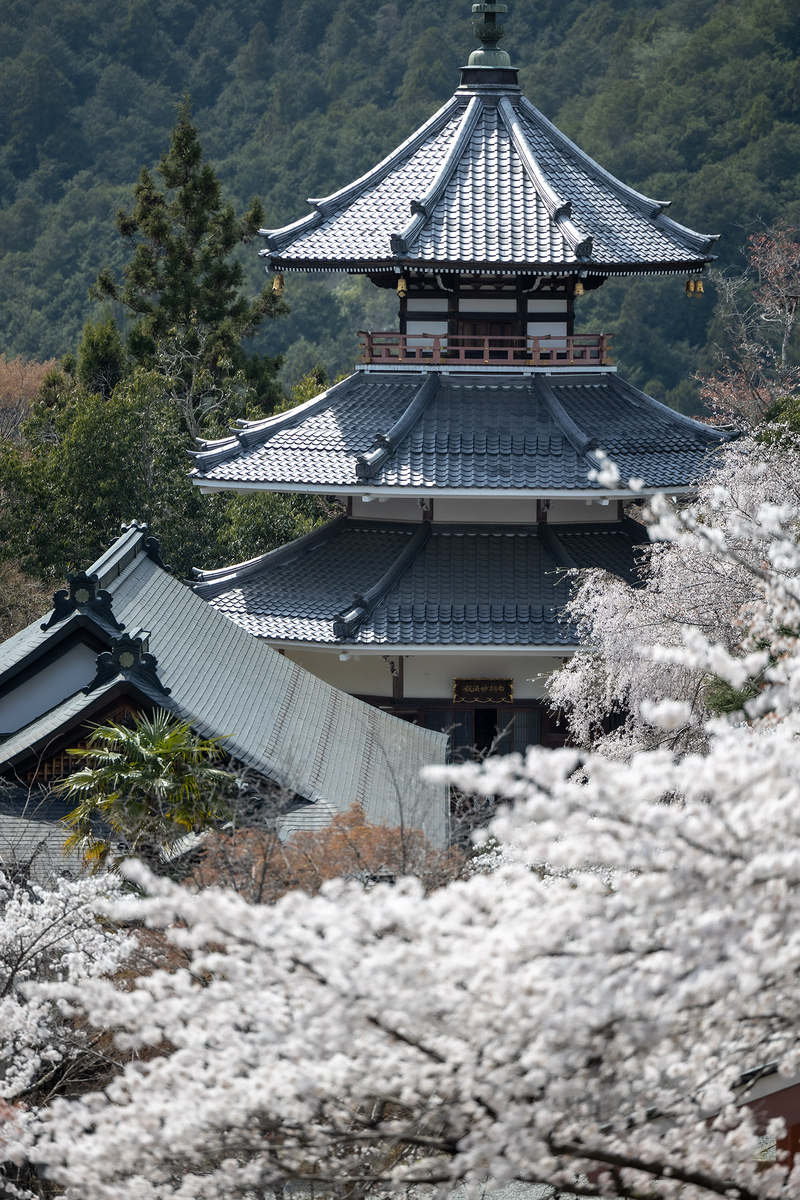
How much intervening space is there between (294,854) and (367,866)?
27.3 inches

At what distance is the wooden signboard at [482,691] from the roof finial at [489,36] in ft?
32.6

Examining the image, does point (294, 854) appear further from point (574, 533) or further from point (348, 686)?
point (574, 533)

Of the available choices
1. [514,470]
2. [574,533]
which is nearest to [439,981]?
[514,470]

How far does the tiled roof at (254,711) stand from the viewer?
43.9 feet

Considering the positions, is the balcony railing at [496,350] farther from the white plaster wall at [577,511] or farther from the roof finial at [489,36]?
the roof finial at [489,36]

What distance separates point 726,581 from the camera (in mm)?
14820

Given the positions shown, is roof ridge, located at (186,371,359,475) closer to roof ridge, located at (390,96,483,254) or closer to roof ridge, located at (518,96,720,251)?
roof ridge, located at (390,96,483,254)

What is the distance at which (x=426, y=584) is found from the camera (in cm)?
1953

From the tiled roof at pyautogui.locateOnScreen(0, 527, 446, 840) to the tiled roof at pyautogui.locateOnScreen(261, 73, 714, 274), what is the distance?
5235mm

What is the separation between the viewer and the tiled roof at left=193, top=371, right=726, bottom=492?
19172 mm

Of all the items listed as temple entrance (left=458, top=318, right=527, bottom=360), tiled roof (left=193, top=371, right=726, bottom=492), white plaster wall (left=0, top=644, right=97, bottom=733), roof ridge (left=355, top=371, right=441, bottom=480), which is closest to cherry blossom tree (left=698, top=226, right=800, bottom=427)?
tiled roof (left=193, top=371, right=726, bottom=492)

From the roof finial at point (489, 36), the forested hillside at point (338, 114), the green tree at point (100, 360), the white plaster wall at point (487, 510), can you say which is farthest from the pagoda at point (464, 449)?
the forested hillside at point (338, 114)

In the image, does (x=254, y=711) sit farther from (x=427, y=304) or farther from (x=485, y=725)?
(x=427, y=304)

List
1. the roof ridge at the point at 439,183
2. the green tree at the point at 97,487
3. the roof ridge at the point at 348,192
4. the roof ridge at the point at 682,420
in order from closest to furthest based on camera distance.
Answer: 1. the roof ridge at the point at 439,183
2. the roof ridge at the point at 682,420
3. the roof ridge at the point at 348,192
4. the green tree at the point at 97,487
